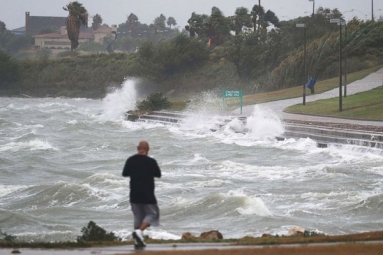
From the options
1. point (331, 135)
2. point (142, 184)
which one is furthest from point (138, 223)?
point (331, 135)

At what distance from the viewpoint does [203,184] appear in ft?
78.6

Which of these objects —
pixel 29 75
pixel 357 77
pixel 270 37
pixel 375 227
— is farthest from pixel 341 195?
pixel 29 75

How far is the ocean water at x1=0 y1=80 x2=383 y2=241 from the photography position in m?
18.0

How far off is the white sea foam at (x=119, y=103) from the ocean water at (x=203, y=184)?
66.1 ft

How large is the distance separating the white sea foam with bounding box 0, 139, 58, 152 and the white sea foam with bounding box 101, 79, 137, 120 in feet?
76.2

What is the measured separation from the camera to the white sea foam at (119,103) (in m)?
64.9

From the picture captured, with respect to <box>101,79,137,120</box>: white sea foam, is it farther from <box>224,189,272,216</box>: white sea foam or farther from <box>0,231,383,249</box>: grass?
<box>0,231,383,249</box>: grass

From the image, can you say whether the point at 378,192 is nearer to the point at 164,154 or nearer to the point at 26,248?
the point at 26,248

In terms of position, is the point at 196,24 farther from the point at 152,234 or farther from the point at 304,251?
the point at 304,251

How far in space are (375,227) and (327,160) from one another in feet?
40.6

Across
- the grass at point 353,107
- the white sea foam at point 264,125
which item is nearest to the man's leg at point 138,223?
the white sea foam at point 264,125

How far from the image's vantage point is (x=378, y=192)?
21547 mm

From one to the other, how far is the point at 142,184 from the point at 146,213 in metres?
0.42

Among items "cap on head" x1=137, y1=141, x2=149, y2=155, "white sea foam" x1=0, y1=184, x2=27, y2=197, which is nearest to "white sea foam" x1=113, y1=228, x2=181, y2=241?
"cap on head" x1=137, y1=141, x2=149, y2=155
